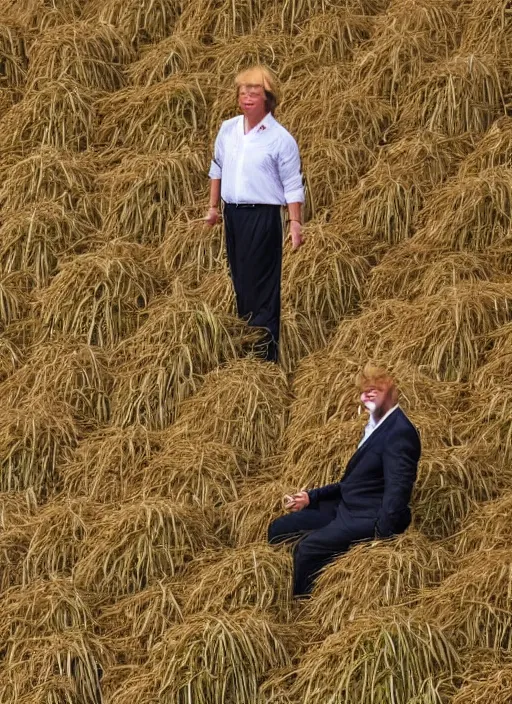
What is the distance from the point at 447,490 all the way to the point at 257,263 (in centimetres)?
189

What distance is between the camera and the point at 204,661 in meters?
10.2

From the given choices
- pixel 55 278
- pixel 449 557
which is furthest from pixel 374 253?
pixel 449 557

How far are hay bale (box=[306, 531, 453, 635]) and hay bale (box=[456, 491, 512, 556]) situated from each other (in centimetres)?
13

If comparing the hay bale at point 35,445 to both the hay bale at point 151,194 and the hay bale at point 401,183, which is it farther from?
the hay bale at point 401,183

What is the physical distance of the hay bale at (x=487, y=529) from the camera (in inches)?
417

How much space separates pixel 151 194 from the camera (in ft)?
44.7

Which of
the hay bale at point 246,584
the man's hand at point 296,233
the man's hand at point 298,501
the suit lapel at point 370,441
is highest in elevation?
the man's hand at point 296,233

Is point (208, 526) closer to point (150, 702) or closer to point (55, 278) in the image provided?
point (150, 702)

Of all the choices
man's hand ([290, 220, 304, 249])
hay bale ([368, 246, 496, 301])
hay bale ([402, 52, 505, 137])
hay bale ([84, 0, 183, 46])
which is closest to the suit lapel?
man's hand ([290, 220, 304, 249])

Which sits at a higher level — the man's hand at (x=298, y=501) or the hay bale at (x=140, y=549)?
the man's hand at (x=298, y=501)

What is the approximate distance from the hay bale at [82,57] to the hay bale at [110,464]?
3.46 m

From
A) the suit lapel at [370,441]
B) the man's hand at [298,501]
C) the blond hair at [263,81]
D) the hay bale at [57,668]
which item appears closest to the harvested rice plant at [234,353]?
the hay bale at [57,668]

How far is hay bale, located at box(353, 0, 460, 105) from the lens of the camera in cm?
1392

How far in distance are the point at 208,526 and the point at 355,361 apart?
4.26 ft
